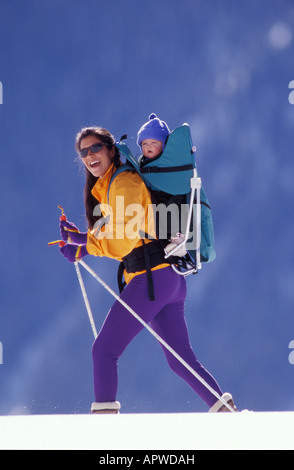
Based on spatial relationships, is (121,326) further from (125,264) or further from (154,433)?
(154,433)

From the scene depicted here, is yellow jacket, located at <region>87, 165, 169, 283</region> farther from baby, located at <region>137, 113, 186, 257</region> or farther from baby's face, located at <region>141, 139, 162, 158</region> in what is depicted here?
baby's face, located at <region>141, 139, 162, 158</region>

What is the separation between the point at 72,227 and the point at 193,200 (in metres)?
0.69

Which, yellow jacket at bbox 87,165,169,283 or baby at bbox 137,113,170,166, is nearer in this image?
yellow jacket at bbox 87,165,169,283

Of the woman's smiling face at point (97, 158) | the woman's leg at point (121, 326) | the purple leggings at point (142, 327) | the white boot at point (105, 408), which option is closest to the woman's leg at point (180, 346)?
the purple leggings at point (142, 327)

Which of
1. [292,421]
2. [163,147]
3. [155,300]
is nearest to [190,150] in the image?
[163,147]

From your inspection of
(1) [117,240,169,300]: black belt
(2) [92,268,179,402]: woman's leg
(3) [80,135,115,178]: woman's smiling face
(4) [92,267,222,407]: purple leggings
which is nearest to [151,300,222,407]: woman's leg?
(4) [92,267,222,407]: purple leggings

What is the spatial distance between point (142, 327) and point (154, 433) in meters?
0.83

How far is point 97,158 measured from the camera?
2.77 meters

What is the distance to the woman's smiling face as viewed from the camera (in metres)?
2.77

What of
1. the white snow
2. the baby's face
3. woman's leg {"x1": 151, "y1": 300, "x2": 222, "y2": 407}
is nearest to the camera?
the white snow

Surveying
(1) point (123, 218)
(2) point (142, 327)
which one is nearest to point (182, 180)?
(1) point (123, 218)

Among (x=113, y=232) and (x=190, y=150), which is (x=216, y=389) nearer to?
(x=113, y=232)

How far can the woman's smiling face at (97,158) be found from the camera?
2.77 m

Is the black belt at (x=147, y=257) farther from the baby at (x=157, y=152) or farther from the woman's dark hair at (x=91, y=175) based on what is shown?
the woman's dark hair at (x=91, y=175)
